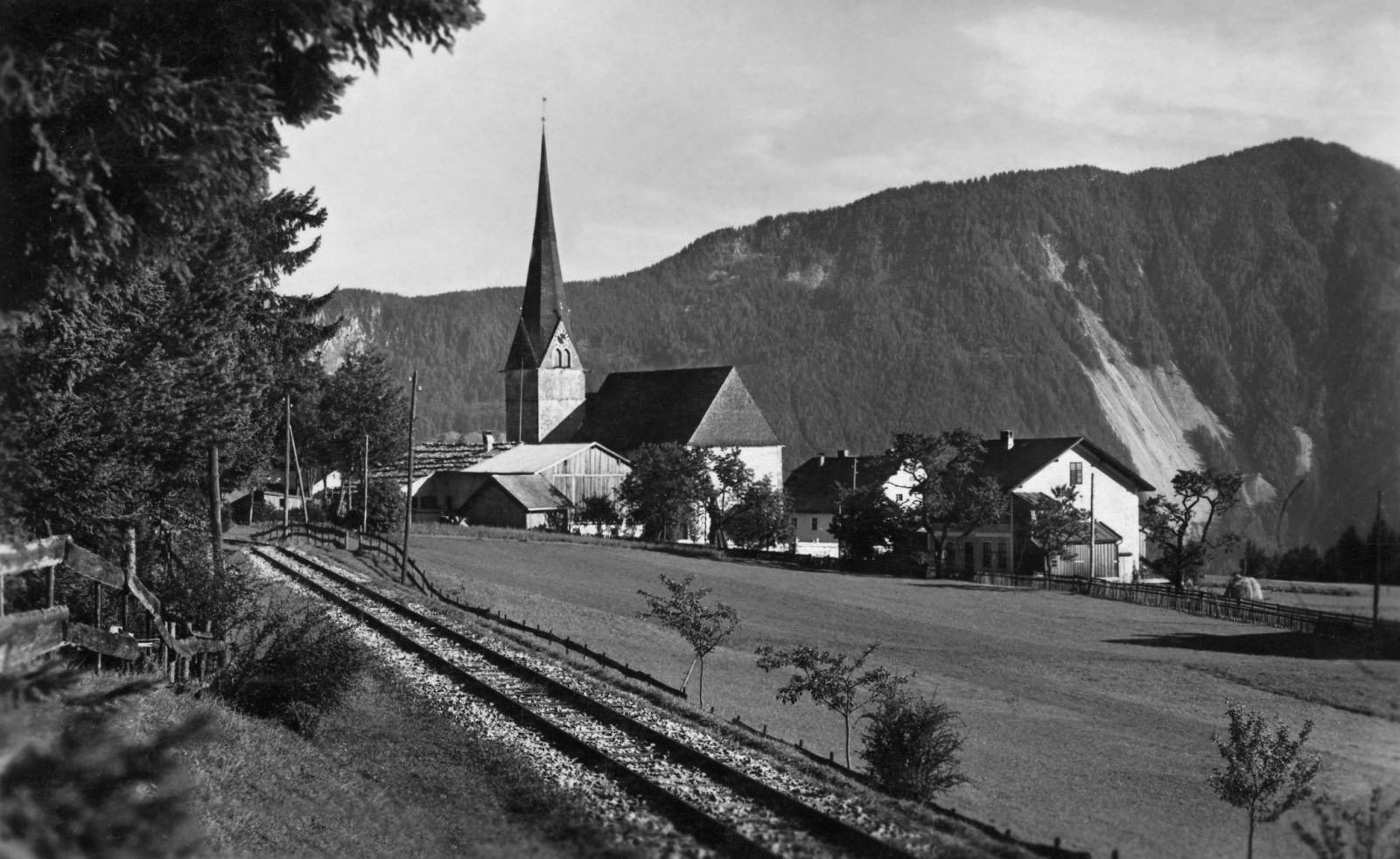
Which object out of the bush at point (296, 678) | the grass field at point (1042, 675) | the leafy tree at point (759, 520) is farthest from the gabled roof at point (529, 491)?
the bush at point (296, 678)

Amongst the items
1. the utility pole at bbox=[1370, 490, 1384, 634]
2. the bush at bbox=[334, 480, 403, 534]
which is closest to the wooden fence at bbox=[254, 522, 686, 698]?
the bush at bbox=[334, 480, 403, 534]

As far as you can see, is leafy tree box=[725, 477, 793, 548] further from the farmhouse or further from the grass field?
the grass field

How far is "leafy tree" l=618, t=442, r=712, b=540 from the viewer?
84562 mm

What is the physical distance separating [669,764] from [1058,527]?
6026cm

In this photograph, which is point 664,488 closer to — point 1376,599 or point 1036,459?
point 1036,459

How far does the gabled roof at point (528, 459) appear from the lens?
86.2m

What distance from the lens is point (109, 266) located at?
978cm

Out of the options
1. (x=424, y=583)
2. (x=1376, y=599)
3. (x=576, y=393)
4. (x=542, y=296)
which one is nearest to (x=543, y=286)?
(x=542, y=296)

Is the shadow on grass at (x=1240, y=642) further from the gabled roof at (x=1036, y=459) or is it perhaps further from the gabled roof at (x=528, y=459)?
the gabled roof at (x=528, y=459)

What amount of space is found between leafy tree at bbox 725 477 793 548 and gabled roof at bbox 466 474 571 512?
10.8m

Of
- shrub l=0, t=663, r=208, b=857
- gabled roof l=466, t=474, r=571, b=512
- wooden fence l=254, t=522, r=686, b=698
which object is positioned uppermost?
gabled roof l=466, t=474, r=571, b=512

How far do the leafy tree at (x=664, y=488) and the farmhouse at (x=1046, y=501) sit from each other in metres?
9.59

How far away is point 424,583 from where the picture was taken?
38594 mm

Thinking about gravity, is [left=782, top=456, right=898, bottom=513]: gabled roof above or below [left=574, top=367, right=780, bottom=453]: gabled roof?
below
